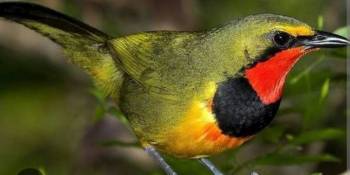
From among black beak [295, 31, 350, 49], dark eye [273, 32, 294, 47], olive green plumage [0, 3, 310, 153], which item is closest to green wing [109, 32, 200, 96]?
olive green plumage [0, 3, 310, 153]

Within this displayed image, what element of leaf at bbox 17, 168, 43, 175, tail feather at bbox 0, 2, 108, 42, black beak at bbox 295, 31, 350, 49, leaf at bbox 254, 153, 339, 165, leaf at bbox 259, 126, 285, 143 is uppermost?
tail feather at bbox 0, 2, 108, 42

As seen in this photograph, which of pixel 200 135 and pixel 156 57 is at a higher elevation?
pixel 156 57

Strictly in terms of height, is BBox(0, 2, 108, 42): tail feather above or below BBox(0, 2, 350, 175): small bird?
above

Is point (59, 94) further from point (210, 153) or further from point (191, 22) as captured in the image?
point (210, 153)

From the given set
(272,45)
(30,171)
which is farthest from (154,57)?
(30,171)

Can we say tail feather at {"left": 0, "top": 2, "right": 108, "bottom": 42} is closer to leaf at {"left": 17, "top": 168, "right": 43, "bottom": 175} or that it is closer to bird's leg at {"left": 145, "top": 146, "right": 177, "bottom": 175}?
bird's leg at {"left": 145, "top": 146, "right": 177, "bottom": 175}

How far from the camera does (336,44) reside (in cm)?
404

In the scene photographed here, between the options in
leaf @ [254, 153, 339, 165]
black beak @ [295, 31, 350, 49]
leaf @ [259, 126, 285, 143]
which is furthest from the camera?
leaf @ [259, 126, 285, 143]

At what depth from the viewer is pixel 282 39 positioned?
4.05 m

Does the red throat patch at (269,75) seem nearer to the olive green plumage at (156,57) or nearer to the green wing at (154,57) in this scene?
the olive green plumage at (156,57)

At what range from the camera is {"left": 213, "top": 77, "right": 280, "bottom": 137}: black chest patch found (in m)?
4.11

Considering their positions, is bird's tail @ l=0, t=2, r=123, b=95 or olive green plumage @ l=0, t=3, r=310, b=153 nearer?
olive green plumage @ l=0, t=3, r=310, b=153

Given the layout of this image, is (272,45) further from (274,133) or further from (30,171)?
(30,171)

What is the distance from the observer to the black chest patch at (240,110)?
4.11 metres
